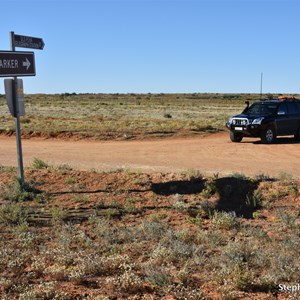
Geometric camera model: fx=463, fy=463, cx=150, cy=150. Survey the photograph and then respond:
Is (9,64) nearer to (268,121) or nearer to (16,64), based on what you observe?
(16,64)

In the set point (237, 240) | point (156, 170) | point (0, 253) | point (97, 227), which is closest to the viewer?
point (0, 253)

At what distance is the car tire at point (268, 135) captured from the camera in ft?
60.3

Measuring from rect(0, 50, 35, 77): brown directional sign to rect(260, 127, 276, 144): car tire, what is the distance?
37.5 feet

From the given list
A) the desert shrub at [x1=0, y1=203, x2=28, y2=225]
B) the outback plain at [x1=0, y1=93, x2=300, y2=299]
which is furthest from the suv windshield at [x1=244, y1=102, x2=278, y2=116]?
the desert shrub at [x1=0, y1=203, x2=28, y2=225]

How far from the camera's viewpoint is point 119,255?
6125 mm

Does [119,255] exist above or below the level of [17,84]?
below

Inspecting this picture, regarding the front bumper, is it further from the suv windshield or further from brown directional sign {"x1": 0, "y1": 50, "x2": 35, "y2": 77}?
brown directional sign {"x1": 0, "y1": 50, "x2": 35, "y2": 77}

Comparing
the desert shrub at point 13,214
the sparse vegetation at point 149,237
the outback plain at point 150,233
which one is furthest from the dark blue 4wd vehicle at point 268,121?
the desert shrub at point 13,214

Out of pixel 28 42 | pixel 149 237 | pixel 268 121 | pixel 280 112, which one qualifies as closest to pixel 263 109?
pixel 280 112

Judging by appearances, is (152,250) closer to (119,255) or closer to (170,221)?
(119,255)

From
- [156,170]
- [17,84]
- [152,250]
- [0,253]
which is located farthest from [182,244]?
[156,170]

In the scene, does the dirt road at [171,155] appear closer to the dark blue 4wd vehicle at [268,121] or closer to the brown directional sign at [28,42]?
the dark blue 4wd vehicle at [268,121]

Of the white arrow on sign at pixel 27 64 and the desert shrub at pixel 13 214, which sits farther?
the white arrow on sign at pixel 27 64

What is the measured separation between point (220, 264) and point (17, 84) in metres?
5.68
